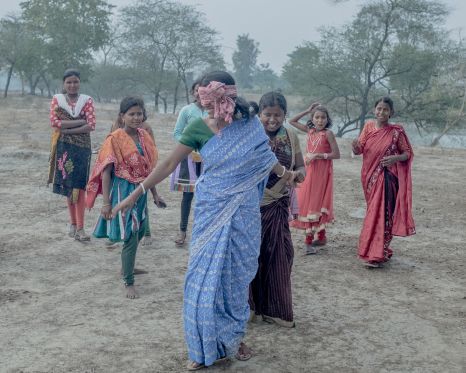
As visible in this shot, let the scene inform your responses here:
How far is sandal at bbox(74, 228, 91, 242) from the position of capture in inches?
218

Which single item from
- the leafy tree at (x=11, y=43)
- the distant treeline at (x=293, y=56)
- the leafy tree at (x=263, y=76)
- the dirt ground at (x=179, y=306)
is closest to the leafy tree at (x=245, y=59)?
the leafy tree at (x=263, y=76)

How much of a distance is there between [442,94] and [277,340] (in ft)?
75.1

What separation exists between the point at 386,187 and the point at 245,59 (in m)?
75.4

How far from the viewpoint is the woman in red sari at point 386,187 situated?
5145 mm

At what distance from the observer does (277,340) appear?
3.54 metres

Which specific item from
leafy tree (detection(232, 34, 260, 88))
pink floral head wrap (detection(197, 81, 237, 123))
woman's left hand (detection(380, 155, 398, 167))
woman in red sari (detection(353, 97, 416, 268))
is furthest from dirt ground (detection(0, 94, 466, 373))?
leafy tree (detection(232, 34, 260, 88))

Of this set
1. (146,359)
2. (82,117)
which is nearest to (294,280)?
A: (146,359)

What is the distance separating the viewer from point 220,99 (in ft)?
9.60

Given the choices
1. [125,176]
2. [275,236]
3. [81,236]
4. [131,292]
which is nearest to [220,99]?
[275,236]

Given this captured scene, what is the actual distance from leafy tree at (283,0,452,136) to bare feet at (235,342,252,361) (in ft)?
74.5

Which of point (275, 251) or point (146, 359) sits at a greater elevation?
point (275, 251)

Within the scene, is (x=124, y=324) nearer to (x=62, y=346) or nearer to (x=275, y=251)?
(x=62, y=346)

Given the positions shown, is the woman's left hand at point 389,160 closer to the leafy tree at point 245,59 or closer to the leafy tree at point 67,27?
the leafy tree at point 67,27

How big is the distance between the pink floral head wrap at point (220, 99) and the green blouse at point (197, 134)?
4.2 inches
